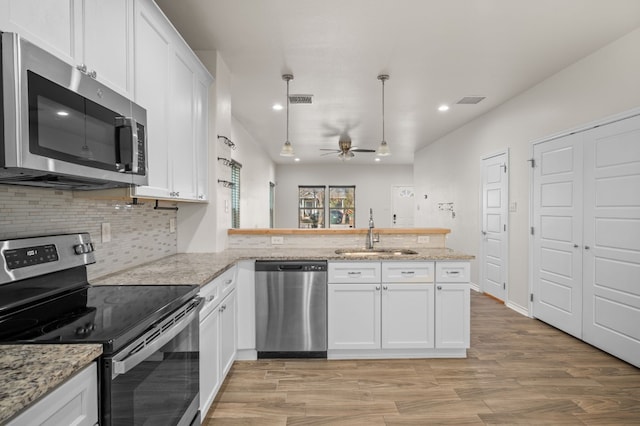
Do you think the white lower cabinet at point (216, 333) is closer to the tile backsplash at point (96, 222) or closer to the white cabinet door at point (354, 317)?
the tile backsplash at point (96, 222)

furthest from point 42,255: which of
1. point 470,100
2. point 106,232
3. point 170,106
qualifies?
point 470,100

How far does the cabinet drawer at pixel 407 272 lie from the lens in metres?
2.85

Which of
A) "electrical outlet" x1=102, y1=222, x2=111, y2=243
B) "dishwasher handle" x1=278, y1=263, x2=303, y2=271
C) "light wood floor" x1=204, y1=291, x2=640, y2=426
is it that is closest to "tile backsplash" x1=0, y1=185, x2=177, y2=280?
"electrical outlet" x1=102, y1=222, x2=111, y2=243

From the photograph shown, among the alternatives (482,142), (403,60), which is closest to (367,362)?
(403,60)

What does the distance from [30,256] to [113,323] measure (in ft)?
1.71

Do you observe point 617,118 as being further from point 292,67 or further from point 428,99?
point 292,67

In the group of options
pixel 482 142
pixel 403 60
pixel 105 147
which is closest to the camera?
pixel 105 147

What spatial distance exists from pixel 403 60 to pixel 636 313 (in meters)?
2.92

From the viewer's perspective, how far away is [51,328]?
1159 millimetres

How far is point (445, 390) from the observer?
2420 mm

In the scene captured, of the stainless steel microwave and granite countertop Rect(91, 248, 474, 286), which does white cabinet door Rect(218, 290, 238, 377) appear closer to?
granite countertop Rect(91, 248, 474, 286)

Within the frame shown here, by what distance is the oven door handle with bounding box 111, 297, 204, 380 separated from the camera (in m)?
1.06

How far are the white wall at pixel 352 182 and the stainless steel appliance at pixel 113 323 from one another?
Result: 334 inches

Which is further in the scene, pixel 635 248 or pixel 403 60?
pixel 403 60
